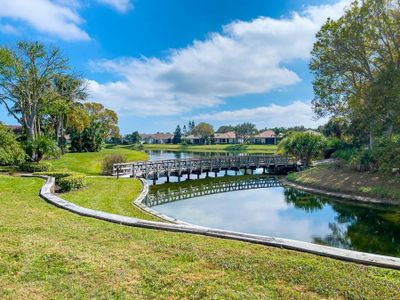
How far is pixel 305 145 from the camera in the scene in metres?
38.7

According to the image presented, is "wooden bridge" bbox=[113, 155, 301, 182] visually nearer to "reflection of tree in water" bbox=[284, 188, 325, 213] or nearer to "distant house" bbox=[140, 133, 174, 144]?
"reflection of tree in water" bbox=[284, 188, 325, 213]

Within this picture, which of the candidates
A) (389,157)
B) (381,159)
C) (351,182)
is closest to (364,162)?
(351,182)

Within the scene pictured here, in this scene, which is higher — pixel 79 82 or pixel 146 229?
pixel 79 82

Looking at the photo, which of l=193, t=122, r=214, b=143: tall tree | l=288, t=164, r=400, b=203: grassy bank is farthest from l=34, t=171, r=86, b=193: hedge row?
l=193, t=122, r=214, b=143: tall tree

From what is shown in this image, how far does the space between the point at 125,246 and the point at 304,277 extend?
3.89 metres

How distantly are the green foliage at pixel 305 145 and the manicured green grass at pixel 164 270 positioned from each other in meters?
33.7

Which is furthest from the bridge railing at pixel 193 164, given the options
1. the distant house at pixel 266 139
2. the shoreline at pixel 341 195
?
the distant house at pixel 266 139

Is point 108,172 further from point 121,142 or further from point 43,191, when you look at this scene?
point 121,142

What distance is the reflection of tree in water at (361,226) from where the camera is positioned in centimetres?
1202

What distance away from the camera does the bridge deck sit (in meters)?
29.2

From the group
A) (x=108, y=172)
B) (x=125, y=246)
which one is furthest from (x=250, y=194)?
(x=125, y=246)

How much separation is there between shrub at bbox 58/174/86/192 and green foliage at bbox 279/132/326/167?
28439 mm

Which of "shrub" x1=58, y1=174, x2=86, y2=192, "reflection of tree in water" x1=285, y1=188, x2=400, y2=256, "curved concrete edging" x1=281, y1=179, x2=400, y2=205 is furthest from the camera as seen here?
"curved concrete edging" x1=281, y1=179, x2=400, y2=205

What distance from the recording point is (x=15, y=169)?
24672 millimetres
